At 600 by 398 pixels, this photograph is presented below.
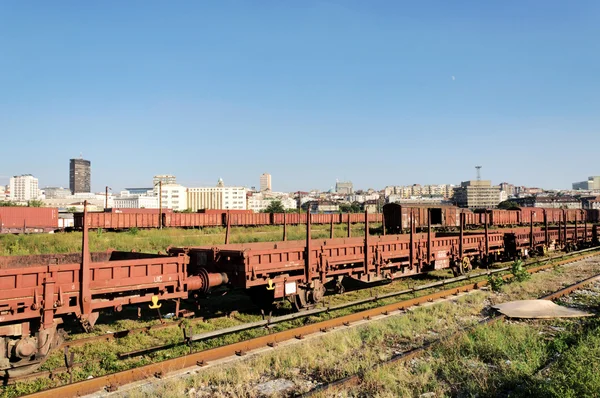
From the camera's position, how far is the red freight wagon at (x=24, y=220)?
1602 inches

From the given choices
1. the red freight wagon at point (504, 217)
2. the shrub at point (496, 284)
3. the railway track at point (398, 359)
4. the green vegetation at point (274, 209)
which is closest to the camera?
the railway track at point (398, 359)

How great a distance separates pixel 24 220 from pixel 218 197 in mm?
147959

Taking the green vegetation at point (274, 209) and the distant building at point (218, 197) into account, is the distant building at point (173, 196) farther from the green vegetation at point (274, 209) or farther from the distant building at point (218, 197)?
the green vegetation at point (274, 209)

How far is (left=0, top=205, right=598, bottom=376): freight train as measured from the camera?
24.7ft

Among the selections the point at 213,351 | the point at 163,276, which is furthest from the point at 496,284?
the point at 163,276

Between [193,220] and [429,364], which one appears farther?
[193,220]

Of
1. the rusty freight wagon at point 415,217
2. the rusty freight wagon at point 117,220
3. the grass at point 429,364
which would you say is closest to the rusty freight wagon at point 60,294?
the grass at point 429,364

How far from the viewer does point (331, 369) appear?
7730mm

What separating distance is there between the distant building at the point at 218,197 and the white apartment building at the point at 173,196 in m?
8.52

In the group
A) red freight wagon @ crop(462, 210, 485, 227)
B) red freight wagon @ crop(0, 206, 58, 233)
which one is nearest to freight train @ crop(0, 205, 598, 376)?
red freight wagon @ crop(462, 210, 485, 227)

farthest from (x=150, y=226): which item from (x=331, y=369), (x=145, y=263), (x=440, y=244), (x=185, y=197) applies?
(x=185, y=197)

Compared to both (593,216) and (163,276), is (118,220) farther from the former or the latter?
(593,216)

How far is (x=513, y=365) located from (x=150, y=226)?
44.0 metres

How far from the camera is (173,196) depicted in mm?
178625
